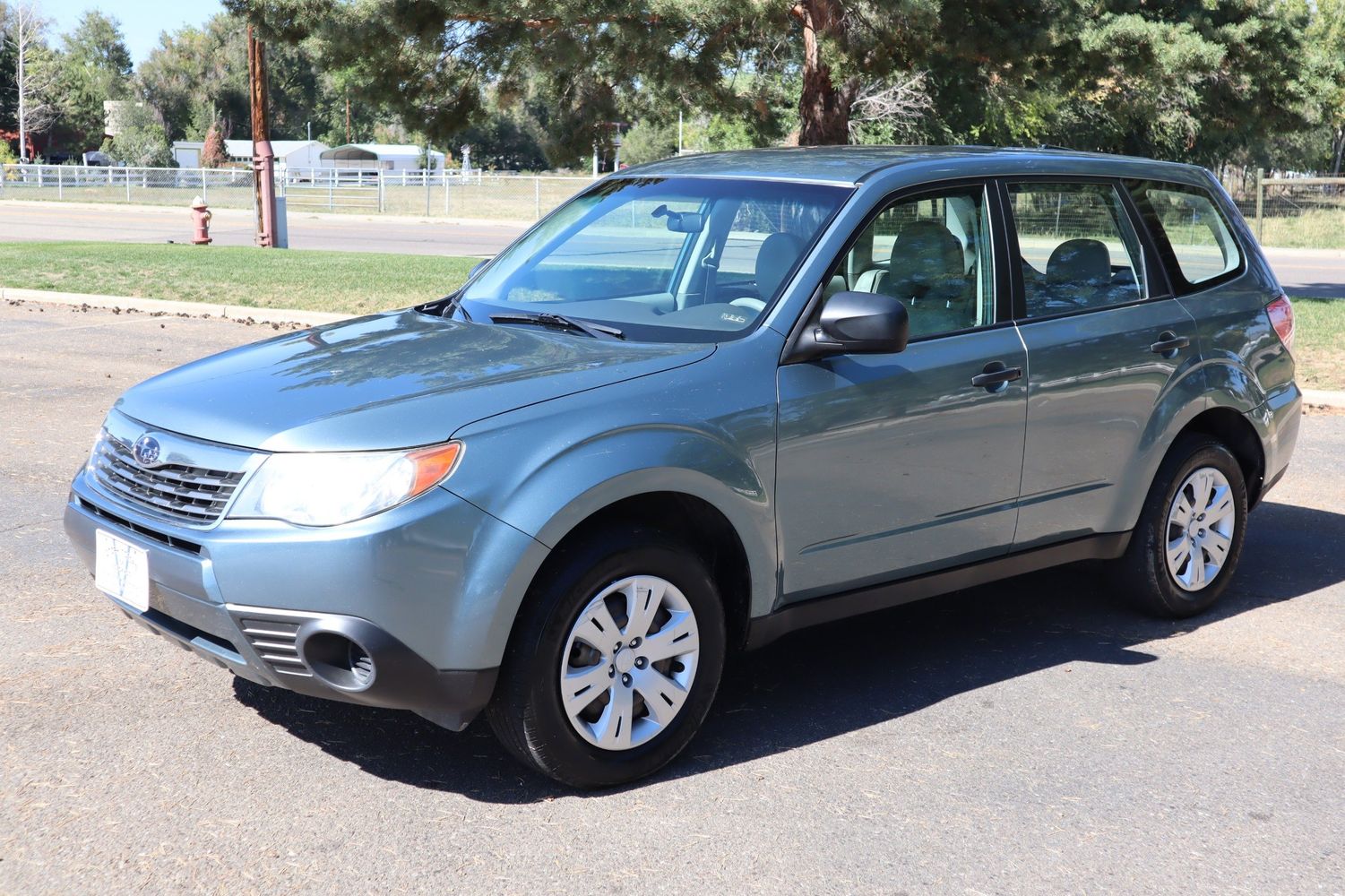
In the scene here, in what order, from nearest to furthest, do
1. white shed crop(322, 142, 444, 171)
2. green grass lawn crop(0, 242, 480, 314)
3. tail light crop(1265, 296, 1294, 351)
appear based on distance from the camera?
tail light crop(1265, 296, 1294, 351)
green grass lawn crop(0, 242, 480, 314)
white shed crop(322, 142, 444, 171)

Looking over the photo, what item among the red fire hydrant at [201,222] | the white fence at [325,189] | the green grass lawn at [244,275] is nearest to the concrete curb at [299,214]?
the white fence at [325,189]

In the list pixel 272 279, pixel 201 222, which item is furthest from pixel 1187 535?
pixel 201 222

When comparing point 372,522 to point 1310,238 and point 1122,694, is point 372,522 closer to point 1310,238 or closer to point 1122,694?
point 1122,694

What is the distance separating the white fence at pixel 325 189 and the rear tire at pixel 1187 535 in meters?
34.8

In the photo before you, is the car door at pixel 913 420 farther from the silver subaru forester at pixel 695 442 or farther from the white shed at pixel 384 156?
the white shed at pixel 384 156

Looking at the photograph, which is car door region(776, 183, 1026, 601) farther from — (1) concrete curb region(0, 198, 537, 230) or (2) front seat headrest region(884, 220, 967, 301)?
(1) concrete curb region(0, 198, 537, 230)

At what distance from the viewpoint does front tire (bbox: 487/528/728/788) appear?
3748 millimetres

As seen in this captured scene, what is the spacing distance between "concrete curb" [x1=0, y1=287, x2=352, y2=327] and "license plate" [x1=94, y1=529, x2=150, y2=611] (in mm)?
10472

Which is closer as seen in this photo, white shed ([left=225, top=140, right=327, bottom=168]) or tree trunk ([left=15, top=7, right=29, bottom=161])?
tree trunk ([left=15, top=7, right=29, bottom=161])

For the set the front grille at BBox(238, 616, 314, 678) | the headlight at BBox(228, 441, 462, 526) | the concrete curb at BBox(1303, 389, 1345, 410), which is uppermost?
the headlight at BBox(228, 441, 462, 526)

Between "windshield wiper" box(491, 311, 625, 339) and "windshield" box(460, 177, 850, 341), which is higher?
"windshield" box(460, 177, 850, 341)

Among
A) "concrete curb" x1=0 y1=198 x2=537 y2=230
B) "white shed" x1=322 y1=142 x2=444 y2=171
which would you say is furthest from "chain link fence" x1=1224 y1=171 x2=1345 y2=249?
"white shed" x1=322 y1=142 x2=444 y2=171

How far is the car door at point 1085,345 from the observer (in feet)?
16.3

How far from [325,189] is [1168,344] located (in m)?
41.9
